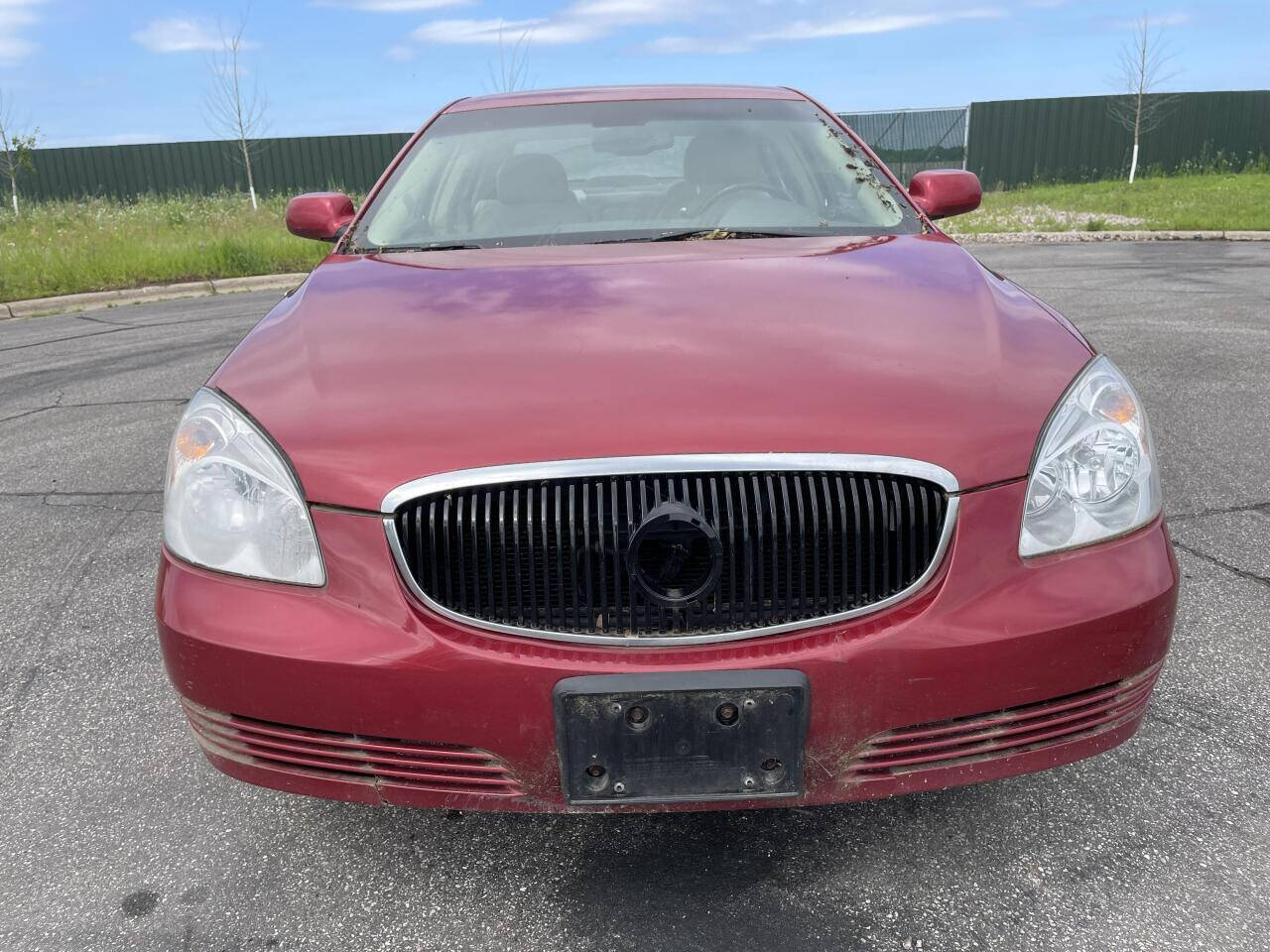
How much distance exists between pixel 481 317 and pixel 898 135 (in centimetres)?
2919

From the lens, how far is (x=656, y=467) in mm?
1590

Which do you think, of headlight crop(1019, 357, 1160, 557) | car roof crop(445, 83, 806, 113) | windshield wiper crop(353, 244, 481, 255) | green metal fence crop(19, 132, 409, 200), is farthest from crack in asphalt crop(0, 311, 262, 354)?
green metal fence crop(19, 132, 409, 200)

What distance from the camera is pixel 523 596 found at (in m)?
1.64

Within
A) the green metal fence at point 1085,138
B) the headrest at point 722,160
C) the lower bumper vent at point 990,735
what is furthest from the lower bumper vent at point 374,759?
the green metal fence at point 1085,138

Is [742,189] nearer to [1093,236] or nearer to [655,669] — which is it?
[655,669]

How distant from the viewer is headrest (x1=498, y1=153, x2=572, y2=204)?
296cm

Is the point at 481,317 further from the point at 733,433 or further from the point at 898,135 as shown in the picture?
the point at 898,135

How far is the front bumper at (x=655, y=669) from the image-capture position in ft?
5.24

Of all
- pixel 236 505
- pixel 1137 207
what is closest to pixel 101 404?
pixel 236 505

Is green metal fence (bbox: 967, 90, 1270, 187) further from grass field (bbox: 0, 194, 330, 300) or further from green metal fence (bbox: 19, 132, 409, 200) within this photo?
grass field (bbox: 0, 194, 330, 300)

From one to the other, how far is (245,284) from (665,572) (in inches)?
438

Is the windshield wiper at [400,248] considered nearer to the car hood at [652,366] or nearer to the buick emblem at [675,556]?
the car hood at [652,366]

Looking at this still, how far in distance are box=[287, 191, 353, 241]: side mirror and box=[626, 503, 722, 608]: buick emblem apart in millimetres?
2206

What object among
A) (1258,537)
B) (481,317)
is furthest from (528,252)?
(1258,537)
